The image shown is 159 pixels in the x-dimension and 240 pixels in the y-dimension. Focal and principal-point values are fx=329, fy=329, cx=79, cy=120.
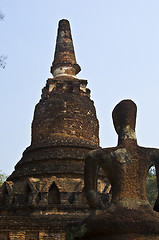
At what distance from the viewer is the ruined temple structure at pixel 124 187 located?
16.9 ft

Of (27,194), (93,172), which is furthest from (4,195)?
(93,172)

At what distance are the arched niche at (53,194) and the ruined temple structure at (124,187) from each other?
9.57 meters

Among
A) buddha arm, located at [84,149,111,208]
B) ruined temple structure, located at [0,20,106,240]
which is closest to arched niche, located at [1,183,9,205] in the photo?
ruined temple structure, located at [0,20,106,240]

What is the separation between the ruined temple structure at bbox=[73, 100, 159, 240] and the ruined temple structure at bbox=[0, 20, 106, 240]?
6.89 metres

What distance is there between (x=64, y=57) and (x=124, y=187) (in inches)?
622

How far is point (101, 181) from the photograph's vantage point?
54.1 ft

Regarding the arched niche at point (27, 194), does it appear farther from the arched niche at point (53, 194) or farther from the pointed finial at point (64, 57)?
the pointed finial at point (64, 57)

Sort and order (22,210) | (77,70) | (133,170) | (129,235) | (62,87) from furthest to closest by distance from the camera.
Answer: (77,70) → (62,87) → (22,210) → (133,170) → (129,235)

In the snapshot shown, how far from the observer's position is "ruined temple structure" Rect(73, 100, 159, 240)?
5.15m

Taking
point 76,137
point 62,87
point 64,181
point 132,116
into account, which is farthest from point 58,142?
point 132,116

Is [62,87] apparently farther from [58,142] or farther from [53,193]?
[53,193]

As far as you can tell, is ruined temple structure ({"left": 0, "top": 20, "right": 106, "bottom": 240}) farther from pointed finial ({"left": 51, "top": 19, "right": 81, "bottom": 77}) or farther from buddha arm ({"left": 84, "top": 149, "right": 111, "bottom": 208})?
buddha arm ({"left": 84, "top": 149, "right": 111, "bottom": 208})

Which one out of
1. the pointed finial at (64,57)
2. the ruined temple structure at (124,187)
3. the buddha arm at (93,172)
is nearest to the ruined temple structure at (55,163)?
the pointed finial at (64,57)

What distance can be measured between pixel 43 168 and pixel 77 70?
7277 millimetres
